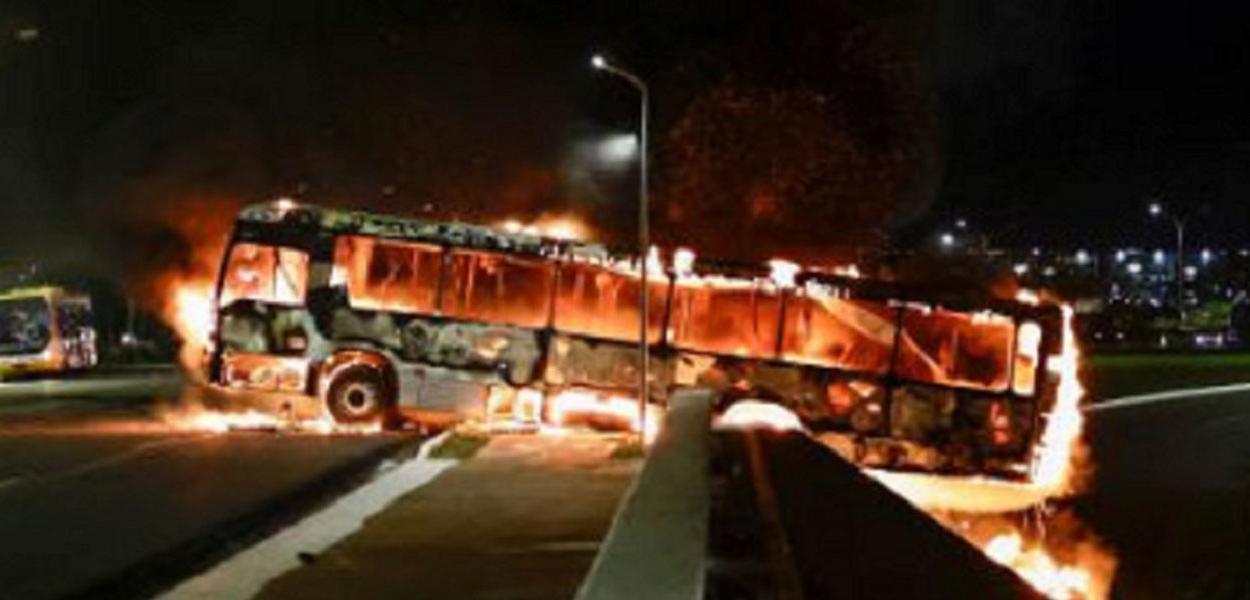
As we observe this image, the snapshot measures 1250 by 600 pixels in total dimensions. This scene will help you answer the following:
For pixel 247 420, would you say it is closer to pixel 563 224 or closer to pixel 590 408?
pixel 590 408

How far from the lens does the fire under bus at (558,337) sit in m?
30.0

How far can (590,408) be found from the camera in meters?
31.1

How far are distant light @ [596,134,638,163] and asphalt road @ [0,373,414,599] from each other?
1048 cm

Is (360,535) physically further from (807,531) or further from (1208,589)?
(1208,589)

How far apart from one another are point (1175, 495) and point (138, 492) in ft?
89.4

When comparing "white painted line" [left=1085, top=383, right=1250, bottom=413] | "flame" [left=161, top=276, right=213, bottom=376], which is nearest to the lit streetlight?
"white painted line" [left=1085, top=383, right=1250, bottom=413]

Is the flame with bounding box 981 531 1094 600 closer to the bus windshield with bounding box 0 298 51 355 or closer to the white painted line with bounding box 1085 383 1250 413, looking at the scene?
the white painted line with bounding box 1085 383 1250 413

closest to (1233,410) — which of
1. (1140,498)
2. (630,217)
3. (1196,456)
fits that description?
(1196,456)

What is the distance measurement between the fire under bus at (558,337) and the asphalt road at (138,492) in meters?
2.03

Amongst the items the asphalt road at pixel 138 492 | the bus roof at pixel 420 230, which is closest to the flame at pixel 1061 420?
the bus roof at pixel 420 230

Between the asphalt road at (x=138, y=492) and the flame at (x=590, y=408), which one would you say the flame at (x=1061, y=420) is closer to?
the flame at (x=590, y=408)

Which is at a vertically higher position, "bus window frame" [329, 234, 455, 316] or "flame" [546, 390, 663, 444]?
"bus window frame" [329, 234, 455, 316]

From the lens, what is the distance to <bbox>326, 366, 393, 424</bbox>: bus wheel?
1223 inches

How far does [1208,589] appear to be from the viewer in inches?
1243
